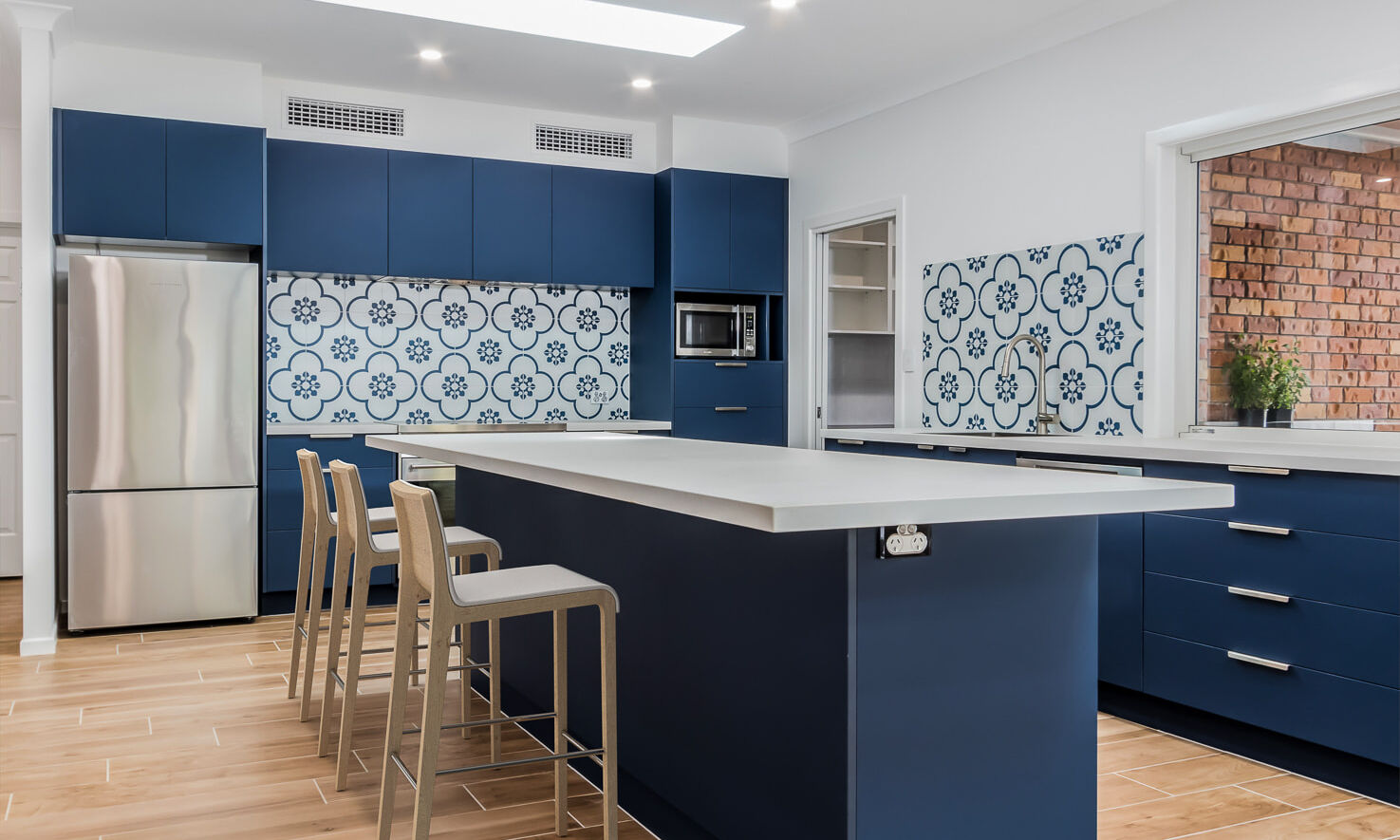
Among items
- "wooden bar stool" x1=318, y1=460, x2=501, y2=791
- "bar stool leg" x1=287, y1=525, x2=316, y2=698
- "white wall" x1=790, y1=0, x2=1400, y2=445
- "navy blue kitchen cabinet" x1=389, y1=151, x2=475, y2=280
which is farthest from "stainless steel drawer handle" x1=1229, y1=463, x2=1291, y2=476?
"navy blue kitchen cabinet" x1=389, y1=151, x2=475, y2=280

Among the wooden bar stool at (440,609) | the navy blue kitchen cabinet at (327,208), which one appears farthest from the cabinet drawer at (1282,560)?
the navy blue kitchen cabinet at (327,208)

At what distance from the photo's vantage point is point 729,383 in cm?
588

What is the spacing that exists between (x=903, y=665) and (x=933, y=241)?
355 centimetres

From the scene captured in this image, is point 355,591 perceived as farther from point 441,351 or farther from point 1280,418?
point 441,351

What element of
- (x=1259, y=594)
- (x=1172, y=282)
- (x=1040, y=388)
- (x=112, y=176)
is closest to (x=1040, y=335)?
(x=1040, y=388)

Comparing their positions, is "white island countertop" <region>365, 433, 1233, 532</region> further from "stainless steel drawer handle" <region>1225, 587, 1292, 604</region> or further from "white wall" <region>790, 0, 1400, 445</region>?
"white wall" <region>790, 0, 1400, 445</region>

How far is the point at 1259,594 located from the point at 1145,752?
54cm

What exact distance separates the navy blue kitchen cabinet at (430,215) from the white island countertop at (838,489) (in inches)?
118

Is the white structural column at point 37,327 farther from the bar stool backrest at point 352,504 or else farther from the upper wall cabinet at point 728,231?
the upper wall cabinet at point 728,231

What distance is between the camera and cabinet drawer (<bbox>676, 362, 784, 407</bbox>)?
576cm

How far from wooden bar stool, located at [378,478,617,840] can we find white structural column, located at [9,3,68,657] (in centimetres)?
279

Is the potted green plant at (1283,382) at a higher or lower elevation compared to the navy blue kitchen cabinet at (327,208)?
lower

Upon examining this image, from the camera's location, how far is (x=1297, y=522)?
2832mm

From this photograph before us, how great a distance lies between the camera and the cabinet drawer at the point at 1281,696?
2.64 metres
